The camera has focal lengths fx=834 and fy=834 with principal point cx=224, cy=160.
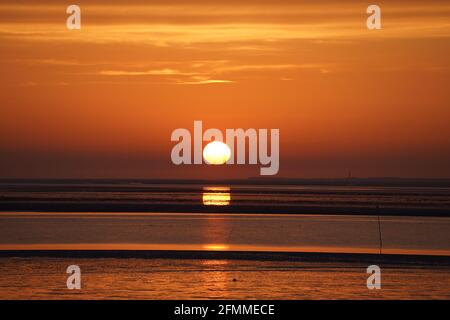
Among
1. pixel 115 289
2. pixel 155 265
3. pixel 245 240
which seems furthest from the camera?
pixel 245 240

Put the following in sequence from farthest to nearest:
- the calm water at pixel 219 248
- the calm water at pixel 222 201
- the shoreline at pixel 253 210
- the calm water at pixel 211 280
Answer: the calm water at pixel 222 201, the shoreline at pixel 253 210, the calm water at pixel 219 248, the calm water at pixel 211 280

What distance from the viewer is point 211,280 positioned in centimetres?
2592

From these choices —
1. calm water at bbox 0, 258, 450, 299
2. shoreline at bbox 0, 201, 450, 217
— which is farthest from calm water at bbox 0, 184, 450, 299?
shoreline at bbox 0, 201, 450, 217

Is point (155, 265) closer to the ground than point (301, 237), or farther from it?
closer to the ground

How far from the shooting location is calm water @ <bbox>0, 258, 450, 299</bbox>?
76.4 ft

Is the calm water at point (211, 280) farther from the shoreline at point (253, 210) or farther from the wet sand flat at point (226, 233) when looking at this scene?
the shoreline at point (253, 210)

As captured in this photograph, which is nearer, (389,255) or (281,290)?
(281,290)

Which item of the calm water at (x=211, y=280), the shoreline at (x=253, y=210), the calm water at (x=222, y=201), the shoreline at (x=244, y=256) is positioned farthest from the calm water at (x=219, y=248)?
the calm water at (x=222, y=201)

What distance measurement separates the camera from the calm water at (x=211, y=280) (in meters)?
23.3
